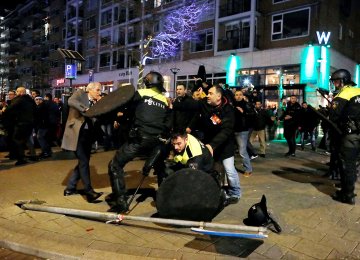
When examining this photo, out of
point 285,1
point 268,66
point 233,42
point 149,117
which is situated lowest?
point 149,117

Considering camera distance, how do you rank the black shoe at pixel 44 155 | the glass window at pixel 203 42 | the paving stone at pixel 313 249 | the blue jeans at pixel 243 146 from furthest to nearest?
1. the glass window at pixel 203 42
2. the black shoe at pixel 44 155
3. the blue jeans at pixel 243 146
4. the paving stone at pixel 313 249

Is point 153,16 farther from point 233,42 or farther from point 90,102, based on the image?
point 90,102

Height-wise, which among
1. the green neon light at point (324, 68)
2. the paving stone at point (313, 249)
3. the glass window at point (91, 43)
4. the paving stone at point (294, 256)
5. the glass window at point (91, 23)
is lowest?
the paving stone at point (294, 256)

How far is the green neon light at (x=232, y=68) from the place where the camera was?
23.8 m

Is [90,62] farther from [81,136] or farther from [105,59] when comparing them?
[81,136]

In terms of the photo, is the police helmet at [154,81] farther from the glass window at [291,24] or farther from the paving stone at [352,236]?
the glass window at [291,24]

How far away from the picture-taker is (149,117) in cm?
472

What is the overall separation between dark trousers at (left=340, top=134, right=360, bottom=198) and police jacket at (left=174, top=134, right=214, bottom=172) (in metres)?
2.36

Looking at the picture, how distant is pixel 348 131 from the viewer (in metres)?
5.46

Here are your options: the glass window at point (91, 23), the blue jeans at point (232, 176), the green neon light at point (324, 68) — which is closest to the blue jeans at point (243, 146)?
the blue jeans at point (232, 176)

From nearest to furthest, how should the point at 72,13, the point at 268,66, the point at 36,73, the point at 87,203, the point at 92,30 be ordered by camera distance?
the point at 87,203, the point at 268,66, the point at 92,30, the point at 72,13, the point at 36,73

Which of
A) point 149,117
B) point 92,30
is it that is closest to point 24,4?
point 92,30

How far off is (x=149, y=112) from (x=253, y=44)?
782 inches

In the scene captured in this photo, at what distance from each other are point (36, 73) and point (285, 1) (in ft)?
127
